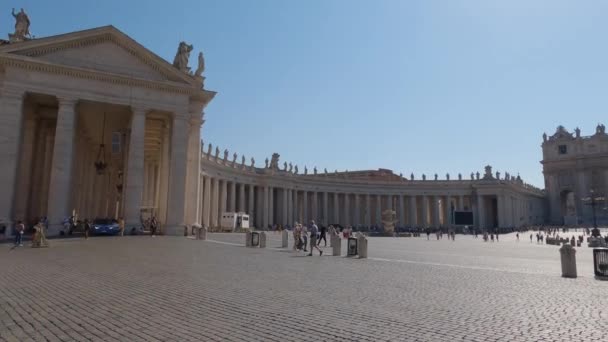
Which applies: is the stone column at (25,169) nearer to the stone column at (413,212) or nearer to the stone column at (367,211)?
the stone column at (367,211)

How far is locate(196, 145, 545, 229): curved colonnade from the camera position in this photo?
7206 cm

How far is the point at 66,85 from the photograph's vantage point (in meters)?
33.9

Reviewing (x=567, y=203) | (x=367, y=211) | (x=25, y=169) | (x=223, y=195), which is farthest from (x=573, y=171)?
(x=25, y=169)

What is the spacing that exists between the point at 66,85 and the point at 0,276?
87.2 feet

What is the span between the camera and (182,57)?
133ft

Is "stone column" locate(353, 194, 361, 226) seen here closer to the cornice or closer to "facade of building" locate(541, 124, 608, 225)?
"facade of building" locate(541, 124, 608, 225)

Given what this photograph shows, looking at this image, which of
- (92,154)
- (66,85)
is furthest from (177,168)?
(92,154)

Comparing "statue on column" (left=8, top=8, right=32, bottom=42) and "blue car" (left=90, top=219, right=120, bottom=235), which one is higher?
"statue on column" (left=8, top=8, right=32, bottom=42)

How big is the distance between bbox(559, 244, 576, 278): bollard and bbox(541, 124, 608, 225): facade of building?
106 m

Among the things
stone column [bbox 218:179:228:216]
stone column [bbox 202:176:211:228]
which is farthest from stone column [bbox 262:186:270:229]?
stone column [bbox 202:176:211:228]

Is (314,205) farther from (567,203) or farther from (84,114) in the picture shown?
(567,203)

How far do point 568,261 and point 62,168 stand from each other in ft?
112

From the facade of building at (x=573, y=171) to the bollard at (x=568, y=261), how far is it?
346 feet

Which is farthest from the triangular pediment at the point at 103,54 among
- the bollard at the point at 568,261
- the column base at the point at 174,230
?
the bollard at the point at 568,261
